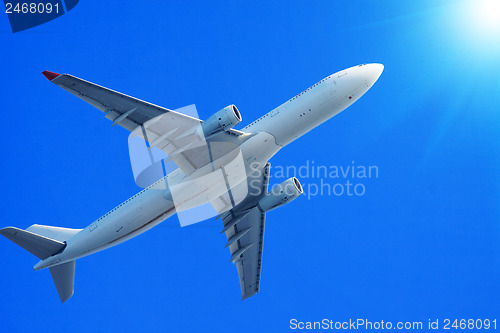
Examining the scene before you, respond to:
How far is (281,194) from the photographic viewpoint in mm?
45625

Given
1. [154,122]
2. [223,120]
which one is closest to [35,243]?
[154,122]

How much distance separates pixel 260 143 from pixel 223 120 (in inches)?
154

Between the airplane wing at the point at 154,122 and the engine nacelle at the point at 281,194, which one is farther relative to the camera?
the engine nacelle at the point at 281,194

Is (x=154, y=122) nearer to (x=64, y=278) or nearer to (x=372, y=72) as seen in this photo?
(x=64, y=278)

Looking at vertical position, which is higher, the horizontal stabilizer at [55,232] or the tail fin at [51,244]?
the horizontal stabilizer at [55,232]

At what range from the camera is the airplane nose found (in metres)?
42.7

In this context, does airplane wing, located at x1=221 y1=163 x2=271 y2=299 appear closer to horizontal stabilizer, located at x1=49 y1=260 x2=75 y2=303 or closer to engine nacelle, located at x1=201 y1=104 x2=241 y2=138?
engine nacelle, located at x1=201 y1=104 x2=241 y2=138

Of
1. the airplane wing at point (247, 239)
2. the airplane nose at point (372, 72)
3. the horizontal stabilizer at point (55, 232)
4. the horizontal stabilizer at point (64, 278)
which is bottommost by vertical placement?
the horizontal stabilizer at point (64, 278)

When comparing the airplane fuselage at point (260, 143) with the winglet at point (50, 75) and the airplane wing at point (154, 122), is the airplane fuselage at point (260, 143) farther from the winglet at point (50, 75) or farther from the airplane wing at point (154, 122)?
the winglet at point (50, 75)

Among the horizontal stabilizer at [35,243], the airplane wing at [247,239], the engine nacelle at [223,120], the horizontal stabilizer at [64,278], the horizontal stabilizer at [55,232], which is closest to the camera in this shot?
the engine nacelle at [223,120]

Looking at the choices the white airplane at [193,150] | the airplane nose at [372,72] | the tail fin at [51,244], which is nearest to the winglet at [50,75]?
the white airplane at [193,150]

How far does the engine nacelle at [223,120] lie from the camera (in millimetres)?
38781

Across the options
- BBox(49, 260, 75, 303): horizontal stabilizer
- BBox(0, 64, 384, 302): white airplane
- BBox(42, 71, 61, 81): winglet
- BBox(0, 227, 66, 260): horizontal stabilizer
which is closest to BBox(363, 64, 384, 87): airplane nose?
BBox(0, 64, 384, 302): white airplane

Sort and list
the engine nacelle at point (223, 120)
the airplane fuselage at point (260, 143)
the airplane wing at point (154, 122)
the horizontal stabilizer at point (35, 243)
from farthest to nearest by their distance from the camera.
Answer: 1. the horizontal stabilizer at point (35, 243)
2. the airplane fuselage at point (260, 143)
3. the engine nacelle at point (223, 120)
4. the airplane wing at point (154, 122)
